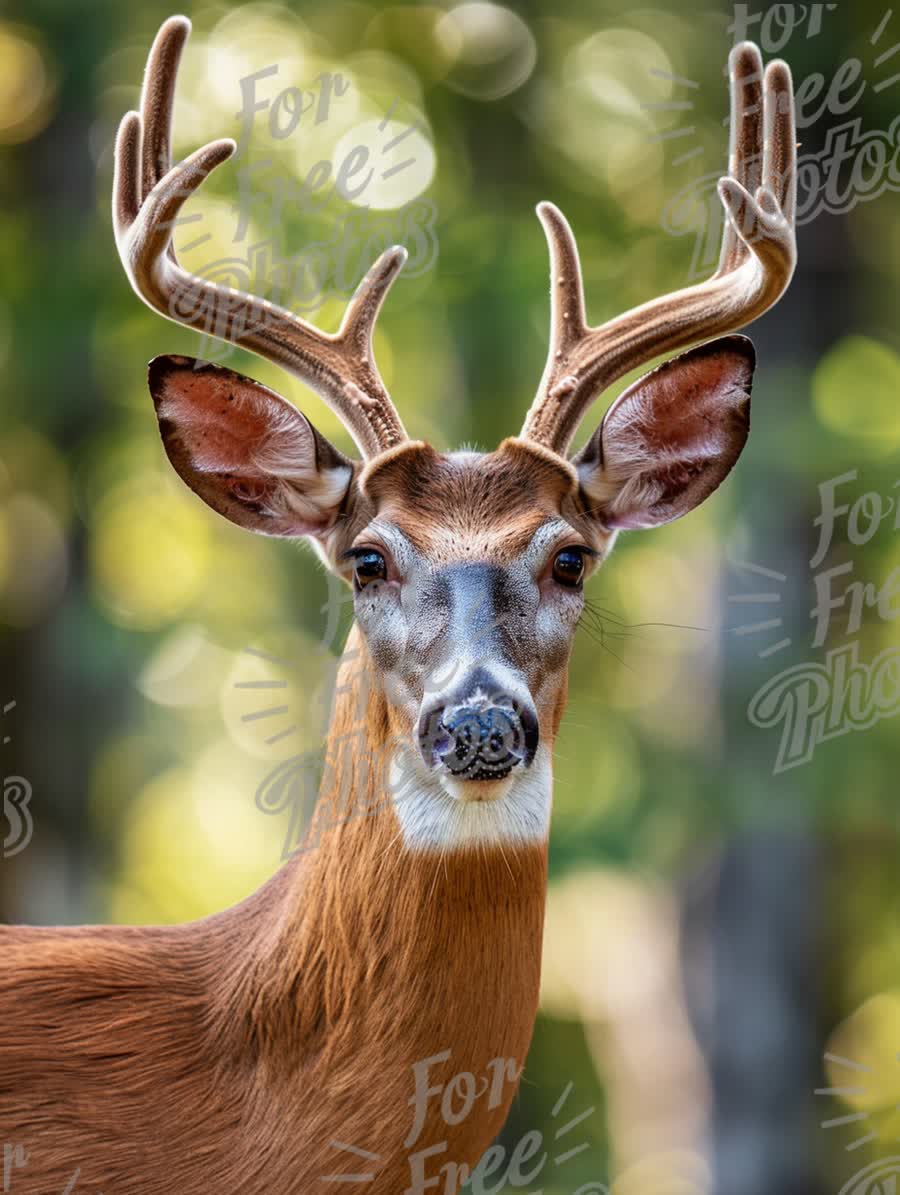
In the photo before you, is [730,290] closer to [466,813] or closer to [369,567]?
[369,567]

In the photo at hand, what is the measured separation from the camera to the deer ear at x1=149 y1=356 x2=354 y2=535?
3.73 metres

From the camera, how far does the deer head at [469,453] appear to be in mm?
3445

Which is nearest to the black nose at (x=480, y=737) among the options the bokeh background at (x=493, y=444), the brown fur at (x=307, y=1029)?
the brown fur at (x=307, y=1029)

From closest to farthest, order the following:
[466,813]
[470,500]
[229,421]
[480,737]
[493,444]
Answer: [480,737] → [466,813] → [470,500] → [229,421] → [493,444]

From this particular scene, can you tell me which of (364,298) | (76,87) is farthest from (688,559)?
(364,298)

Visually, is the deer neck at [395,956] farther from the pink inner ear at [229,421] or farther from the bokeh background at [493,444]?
the bokeh background at [493,444]

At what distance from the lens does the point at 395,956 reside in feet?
11.4

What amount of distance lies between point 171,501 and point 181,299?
35.0 ft

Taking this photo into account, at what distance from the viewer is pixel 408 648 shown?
3.47 metres

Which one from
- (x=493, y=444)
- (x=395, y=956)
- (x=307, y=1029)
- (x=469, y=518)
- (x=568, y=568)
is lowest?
(x=307, y=1029)

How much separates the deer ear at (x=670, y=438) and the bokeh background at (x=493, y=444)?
619 cm

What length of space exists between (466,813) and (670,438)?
112 cm

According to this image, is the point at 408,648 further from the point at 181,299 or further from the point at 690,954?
the point at 690,954

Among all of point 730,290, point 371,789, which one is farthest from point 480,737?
point 730,290
